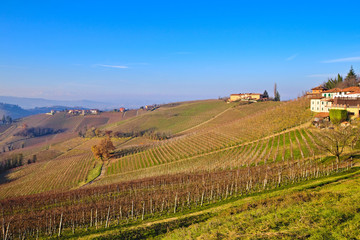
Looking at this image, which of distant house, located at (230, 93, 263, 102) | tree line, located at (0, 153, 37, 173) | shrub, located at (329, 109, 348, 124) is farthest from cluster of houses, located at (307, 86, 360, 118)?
tree line, located at (0, 153, 37, 173)

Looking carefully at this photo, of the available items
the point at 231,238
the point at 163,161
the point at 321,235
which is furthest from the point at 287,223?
the point at 163,161

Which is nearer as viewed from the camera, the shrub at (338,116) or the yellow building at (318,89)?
the shrub at (338,116)

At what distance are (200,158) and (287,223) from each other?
40.0 metres

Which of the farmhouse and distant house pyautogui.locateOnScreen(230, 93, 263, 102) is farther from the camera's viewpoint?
distant house pyautogui.locateOnScreen(230, 93, 263, 102)

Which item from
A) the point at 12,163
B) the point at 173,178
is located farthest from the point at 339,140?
the point at 12,163

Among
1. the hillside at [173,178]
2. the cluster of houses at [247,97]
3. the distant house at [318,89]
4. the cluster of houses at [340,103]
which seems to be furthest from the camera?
the cluster of houses at [247,97]

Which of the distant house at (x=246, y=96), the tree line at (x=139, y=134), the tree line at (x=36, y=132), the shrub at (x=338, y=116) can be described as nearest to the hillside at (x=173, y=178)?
the shrub at (x=338, y=116)

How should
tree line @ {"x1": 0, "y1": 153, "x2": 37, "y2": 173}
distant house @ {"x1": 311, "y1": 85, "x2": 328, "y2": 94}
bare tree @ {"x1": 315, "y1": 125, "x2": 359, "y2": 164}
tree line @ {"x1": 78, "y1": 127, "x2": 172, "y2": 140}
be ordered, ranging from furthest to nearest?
tree line @ {"x1": 78, "y1": 127, "x2": 172, "y2": 140}
tree line @ {"x1": 0, "y1": 153, "x2": 37, "y2": 173}
distant house @ {"x1": 311, "y1": 85, "x2": 328, "y2": 94}
bare tree @ {"x1": 315, "y1": 125, "x2": 359, "y2": 164}

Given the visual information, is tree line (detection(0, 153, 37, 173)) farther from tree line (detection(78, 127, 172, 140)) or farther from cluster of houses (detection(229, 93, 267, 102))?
cluster of houses (detection(229, 93, 267, 102))

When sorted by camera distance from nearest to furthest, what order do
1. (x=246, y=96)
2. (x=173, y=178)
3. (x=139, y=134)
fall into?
(x=173, y=178), (x=139, y=134), (x=246, y=96)

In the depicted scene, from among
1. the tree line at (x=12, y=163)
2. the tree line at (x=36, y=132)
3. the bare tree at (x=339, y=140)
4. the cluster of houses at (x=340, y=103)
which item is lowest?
the tree line at (x=12, y=163)

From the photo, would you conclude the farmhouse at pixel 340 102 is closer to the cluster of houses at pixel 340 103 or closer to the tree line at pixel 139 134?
the cluster of houses at pixel 340 103

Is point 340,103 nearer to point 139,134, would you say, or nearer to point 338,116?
point 338,116

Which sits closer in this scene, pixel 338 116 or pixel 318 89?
pixel 338 116
